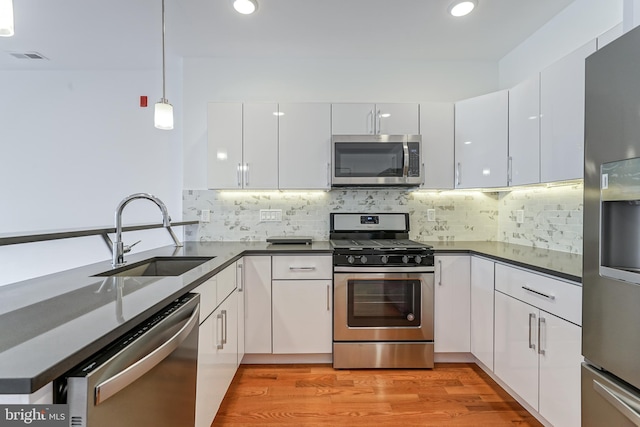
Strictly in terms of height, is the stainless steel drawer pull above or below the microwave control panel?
below

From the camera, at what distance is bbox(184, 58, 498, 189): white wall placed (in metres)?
2.94

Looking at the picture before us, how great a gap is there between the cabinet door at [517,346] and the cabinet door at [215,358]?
67.9 inches

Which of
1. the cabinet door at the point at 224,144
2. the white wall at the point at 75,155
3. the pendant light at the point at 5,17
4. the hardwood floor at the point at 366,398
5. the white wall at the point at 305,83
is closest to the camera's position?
the pendant light at the point at 5,17

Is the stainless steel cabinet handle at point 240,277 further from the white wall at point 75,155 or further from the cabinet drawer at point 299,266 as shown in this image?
the white wall at point 75,155

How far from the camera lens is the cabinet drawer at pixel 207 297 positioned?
149 centimetres

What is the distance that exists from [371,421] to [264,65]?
2.90m

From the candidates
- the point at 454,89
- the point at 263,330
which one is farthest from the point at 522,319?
the point at 454,89

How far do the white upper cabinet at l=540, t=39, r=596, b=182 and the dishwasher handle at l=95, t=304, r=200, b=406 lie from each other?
7.04ft

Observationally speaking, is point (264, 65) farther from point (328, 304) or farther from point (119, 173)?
point (328, 304)

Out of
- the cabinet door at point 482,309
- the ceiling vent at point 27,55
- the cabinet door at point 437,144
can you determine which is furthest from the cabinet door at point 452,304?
the ceiling vent at point 27,55

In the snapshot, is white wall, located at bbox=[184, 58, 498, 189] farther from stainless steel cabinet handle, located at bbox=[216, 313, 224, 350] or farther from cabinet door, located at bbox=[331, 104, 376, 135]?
stainless steel cabinet handle, located at bbox=[216, 313, 224, 350]

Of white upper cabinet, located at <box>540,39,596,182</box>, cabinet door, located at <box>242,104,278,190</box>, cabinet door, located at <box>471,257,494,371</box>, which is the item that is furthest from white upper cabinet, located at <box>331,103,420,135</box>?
cabinet door, located at <box>471,257,494,371</box>

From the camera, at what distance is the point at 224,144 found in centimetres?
264

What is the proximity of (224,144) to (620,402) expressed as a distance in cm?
267
